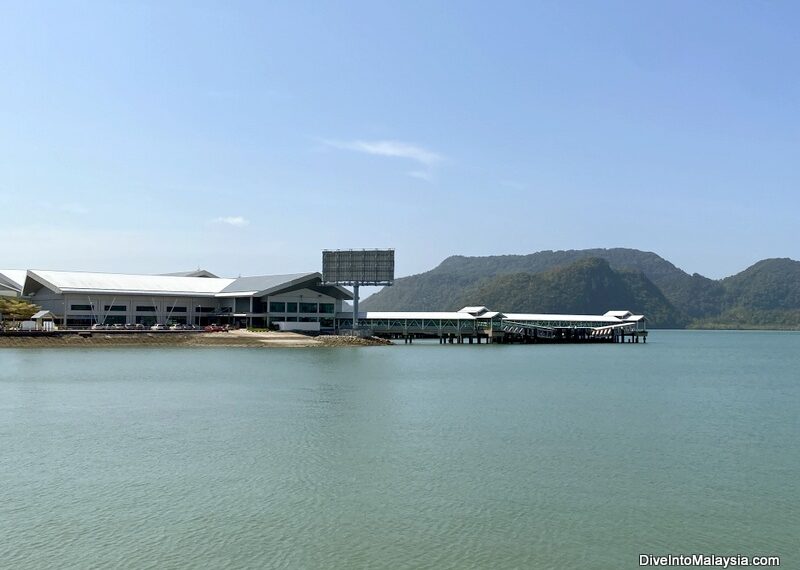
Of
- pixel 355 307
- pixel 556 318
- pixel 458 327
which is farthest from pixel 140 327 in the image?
pixel 556 318

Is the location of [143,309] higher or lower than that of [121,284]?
lower

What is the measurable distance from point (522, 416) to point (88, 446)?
59.2 feet

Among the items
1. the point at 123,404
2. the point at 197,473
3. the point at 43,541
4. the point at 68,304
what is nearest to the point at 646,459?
the point at 197,473

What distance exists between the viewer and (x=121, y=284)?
320 ft

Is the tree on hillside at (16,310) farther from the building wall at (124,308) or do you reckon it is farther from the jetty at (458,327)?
the jetty at (458,327)

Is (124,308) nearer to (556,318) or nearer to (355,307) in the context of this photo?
(355,307)

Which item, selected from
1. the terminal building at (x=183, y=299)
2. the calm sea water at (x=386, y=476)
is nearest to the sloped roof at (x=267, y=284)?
the terminal building at (x=183, y=299)

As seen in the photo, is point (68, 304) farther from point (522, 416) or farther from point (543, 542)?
point (543, 542)

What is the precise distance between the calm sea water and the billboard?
2186 inches

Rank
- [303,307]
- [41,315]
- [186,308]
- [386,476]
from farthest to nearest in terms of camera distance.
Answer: [303,307], [186,308], [41,315], [386,476]

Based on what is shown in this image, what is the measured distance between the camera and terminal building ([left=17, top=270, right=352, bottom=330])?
92.6 meters

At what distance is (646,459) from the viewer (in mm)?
24281

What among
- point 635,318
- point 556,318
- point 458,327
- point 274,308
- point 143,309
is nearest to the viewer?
point 143,309

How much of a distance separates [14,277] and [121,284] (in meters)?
24.4
